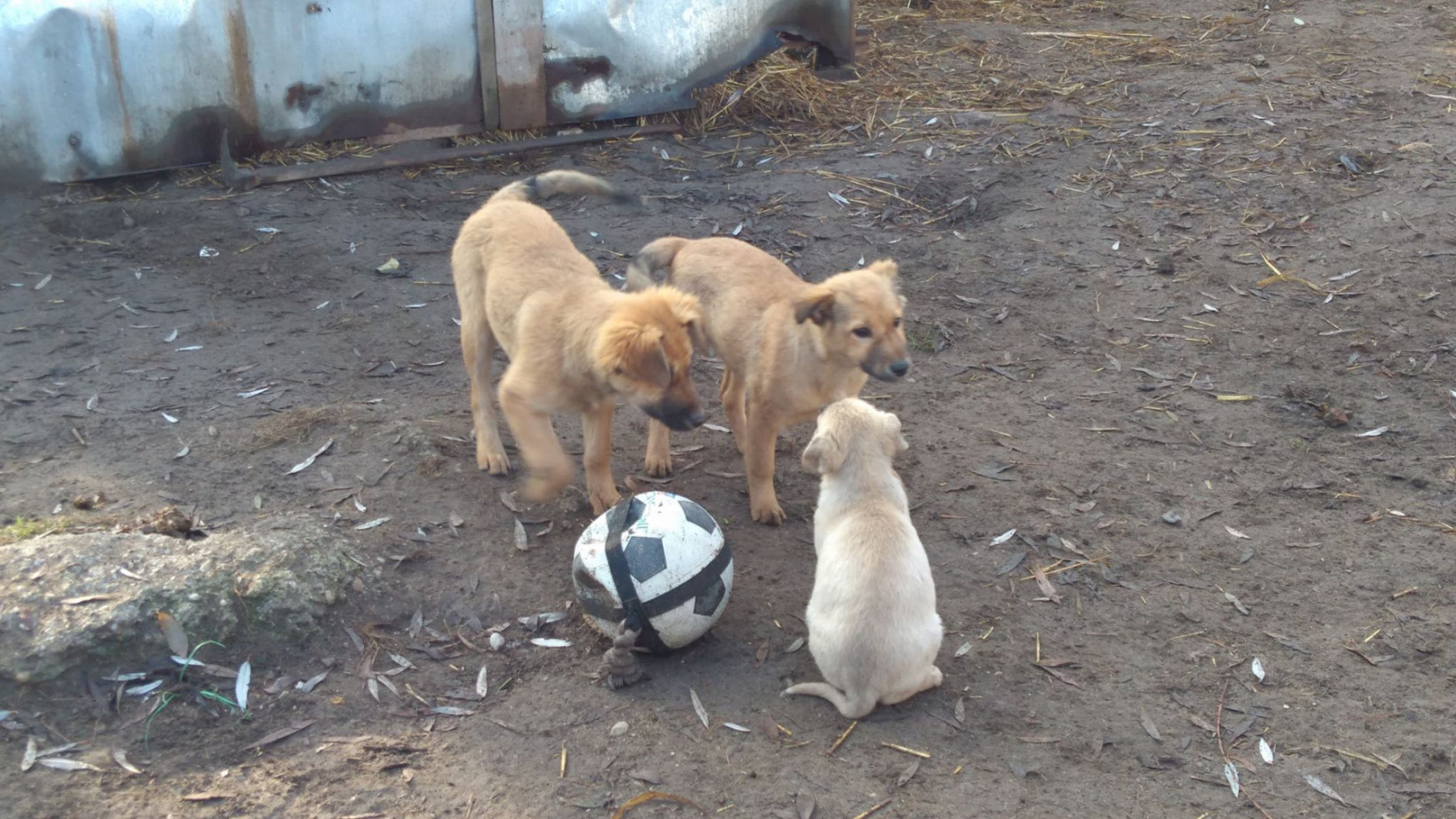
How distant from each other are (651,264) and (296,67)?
468 cm

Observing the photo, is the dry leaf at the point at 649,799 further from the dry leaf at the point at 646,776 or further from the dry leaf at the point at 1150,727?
the dry leaf at the point at 1150,727

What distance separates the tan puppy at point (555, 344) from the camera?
17.3ft

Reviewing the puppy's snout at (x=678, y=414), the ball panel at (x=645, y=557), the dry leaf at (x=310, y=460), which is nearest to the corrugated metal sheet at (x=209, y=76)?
the dry leaf at (x=310, y=460)

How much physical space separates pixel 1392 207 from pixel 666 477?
602 cm

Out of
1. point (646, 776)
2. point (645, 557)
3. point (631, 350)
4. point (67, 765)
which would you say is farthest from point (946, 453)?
point (67, 765)

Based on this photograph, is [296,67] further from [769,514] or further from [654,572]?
[654,572]

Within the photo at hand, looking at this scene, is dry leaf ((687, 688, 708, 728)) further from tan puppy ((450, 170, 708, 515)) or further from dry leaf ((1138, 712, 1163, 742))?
dry leaf ((1138, 712, 1163, 742))

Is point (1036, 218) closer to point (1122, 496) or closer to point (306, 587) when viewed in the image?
point (1122, 496)

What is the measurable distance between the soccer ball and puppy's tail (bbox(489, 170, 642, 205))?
2631 millimetres

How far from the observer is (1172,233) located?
8.52m

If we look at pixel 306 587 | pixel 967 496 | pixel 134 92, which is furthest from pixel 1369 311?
pixel 134 92

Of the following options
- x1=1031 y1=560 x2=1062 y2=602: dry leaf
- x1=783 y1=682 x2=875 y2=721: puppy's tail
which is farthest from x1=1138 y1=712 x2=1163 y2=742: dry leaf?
x1=783 y1=682 x2=875 y2=721: puppy's tail

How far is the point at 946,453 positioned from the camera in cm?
636

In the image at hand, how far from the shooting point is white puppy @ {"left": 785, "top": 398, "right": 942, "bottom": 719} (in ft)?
13.8
